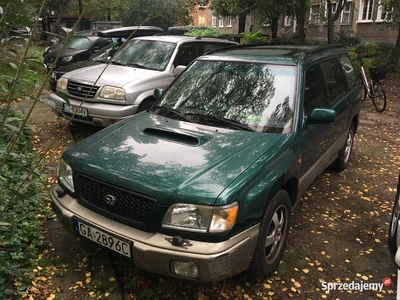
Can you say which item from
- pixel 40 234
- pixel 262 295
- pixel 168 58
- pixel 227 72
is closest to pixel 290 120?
pixel 227 72

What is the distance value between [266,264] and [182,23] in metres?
38.2

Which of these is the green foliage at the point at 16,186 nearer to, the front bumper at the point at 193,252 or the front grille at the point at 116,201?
the front grille at the point at 116,201

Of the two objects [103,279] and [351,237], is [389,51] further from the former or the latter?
[103,279]

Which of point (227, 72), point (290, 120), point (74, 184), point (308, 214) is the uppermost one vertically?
point (227, 72)

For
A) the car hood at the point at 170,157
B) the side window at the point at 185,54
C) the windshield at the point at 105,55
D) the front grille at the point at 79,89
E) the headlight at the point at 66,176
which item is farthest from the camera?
the windshield at the point at 105,55

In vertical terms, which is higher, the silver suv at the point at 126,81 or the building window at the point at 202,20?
the silver suv at the point at 126,81

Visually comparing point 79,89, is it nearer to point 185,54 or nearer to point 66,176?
point 185,54

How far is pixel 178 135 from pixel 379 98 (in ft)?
25.1

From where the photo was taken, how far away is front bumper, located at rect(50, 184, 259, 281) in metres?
2.36

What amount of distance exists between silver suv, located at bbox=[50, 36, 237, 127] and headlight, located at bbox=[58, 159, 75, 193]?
6.97 feet

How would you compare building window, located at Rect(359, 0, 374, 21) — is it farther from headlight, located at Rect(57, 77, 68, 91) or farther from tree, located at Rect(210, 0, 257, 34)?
headlight, located at Rect(57, 77, 68, 91)

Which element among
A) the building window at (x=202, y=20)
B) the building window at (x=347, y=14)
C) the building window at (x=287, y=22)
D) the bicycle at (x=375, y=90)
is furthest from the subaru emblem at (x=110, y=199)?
the building window at (x=202, y=20)

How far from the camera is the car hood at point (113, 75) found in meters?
5.87

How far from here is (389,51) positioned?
14.8m
